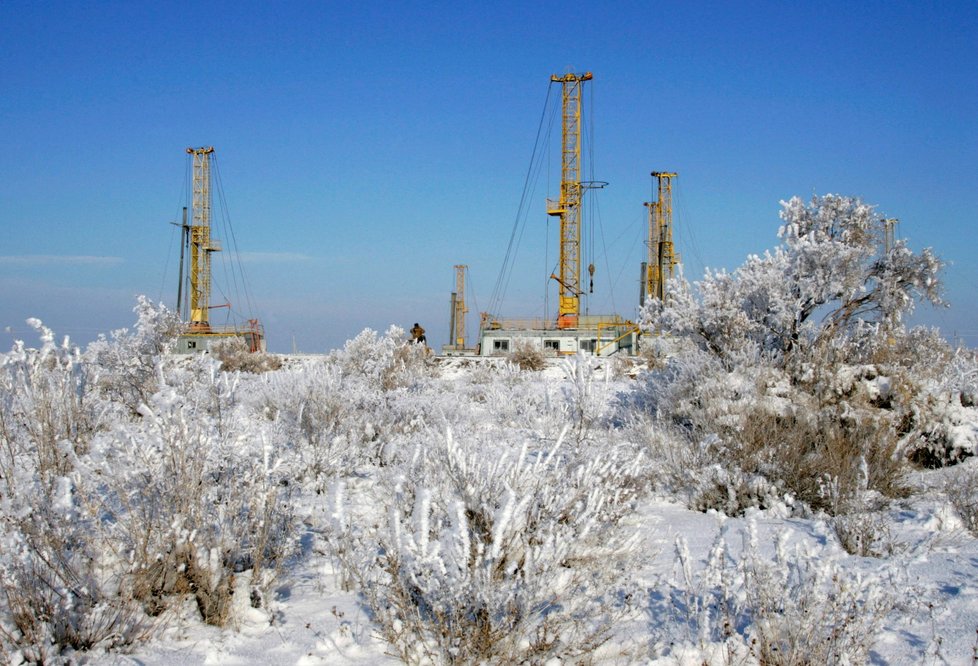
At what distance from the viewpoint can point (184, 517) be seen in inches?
138

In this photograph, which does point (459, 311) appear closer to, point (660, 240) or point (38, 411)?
point (660, 240)

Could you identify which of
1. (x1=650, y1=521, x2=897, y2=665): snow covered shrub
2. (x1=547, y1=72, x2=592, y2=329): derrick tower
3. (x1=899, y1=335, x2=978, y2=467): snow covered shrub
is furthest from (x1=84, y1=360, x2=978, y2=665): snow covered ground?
(x1=547, y1=72, x2=592, y2=329): derrick tower

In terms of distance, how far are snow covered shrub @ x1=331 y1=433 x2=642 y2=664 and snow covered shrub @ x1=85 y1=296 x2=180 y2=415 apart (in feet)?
19.8

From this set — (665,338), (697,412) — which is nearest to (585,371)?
(697,412)

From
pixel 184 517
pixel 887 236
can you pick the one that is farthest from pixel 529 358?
pixel 184 517

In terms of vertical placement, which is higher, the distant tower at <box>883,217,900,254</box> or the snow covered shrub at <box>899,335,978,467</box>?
the distant tower at <box>883,217,900,254</box>

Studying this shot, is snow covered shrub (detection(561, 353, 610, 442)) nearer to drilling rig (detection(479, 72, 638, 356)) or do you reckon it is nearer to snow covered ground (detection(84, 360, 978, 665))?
snow covered ground (detection(84, 360, 978, 665))

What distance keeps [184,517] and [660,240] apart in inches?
1911

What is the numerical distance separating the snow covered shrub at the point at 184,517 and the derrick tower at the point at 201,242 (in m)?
45.2

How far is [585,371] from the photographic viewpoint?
20.0 ft

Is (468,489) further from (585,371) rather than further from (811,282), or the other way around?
(811,282)

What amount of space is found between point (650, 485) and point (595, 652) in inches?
122

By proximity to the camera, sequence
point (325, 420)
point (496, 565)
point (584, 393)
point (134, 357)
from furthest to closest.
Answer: point (134, 357) < point (325, 420) < point (584, 393) < point (496, 565)

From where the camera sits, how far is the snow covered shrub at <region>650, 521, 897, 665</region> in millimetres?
2695
